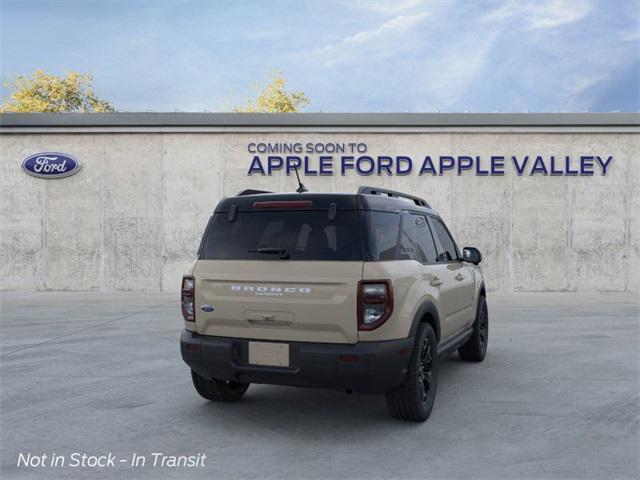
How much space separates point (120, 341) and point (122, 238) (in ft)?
24.4

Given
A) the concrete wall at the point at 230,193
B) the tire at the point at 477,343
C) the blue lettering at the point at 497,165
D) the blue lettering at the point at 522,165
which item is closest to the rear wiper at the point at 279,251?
the tire at the point at 477,343

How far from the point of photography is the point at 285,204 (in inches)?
169

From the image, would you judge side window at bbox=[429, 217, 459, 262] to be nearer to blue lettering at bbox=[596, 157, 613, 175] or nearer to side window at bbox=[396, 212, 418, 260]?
side window at bbox=[396, 212, 418, 260]

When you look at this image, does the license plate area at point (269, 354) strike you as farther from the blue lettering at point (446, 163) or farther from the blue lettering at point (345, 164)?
the blue lettering at point (446, 163)

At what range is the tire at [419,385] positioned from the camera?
4199mm

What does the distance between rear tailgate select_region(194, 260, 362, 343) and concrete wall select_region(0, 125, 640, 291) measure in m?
10.7

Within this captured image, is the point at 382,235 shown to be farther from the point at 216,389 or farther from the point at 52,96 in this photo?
the point at 52,96

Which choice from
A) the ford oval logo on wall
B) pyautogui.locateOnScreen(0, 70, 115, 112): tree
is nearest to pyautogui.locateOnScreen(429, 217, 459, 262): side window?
the ford oval logo on wall

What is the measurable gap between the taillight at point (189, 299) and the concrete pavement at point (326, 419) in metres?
0.84

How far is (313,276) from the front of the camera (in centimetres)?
399

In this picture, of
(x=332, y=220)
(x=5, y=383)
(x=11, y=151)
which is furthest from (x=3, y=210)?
(x=332, y=220)

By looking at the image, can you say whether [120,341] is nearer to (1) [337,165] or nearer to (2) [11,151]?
(1) [337,165]

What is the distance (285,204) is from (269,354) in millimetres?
1132

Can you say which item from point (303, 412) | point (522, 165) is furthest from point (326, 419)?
point (522, 165)
